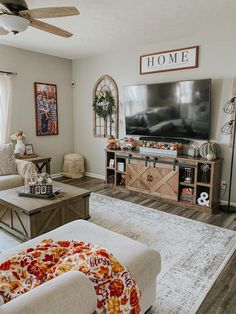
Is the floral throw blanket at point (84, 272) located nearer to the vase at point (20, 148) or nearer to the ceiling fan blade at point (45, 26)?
the ceiling fan blade at point (45, 26)

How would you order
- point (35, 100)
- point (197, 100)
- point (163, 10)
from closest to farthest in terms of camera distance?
point (163, 10), point (197, 100), point (35, 100)

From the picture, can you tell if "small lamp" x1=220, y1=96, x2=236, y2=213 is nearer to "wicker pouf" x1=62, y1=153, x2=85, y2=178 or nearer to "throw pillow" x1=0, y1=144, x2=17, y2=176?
"wicker pouf" x1=62, y1=153, x2=85, y2=178

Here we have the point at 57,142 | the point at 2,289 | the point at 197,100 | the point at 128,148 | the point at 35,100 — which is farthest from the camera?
the point at 57,142

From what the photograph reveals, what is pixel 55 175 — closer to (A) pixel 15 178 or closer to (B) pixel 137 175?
(A) pixel 15 178

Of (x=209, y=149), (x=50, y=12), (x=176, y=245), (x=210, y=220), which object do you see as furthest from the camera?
(x=209, y=149)

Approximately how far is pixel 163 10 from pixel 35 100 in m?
3.08

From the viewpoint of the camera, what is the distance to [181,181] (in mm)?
3818

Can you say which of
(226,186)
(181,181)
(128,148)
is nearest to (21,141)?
(128,148)

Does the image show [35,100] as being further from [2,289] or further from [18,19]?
[2,289]

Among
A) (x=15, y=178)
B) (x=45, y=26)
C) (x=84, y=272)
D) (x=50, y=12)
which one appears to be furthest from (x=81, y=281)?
(x=15, y=178)

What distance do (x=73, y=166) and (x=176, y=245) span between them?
10.9ft

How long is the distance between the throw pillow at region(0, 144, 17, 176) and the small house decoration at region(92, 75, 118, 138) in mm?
1935

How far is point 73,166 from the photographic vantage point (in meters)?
5.46

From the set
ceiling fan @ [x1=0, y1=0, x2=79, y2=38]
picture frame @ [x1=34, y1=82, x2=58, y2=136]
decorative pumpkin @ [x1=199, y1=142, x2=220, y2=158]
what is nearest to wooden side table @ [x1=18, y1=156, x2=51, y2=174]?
picture frame @ [x1=34, y1=82, x2=58, y2=136]
